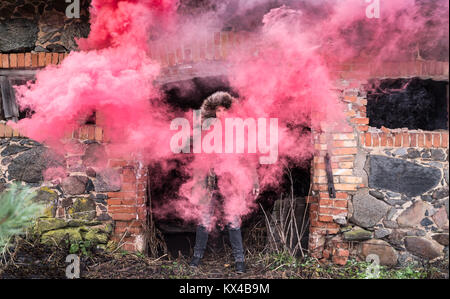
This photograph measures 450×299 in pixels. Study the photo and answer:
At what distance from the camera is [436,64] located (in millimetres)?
4062

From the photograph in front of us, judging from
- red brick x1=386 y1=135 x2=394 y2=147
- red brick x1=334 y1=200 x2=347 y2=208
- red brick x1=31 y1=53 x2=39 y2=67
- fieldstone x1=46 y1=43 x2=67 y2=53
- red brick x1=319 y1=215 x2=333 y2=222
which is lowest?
red brick x1=319 y1=215 x2=333 y2=222

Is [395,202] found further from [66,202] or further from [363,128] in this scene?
[66,202]

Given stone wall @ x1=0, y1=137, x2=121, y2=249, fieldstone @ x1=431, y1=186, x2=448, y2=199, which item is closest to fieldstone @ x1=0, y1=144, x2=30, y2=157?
stone wall @ x1=0, y1=137, x2=121, y2=249

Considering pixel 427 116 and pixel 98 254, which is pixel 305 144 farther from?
pixel 98 254

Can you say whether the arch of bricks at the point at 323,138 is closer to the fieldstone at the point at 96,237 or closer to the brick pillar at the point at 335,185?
the brick pillar at the point at 335,185

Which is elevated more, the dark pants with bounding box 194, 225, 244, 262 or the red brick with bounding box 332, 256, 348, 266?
the dark pants with bounding box 194, 225, 244, 262

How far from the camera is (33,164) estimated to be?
13.6ft

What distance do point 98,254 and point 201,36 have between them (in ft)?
8.43

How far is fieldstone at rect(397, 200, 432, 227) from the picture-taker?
3949 mm

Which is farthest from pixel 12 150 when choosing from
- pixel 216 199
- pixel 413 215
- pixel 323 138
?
pixel 413 215

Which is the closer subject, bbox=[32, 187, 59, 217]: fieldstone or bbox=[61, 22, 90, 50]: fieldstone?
bbox=[32, 187, 59, 217]: fieldstone

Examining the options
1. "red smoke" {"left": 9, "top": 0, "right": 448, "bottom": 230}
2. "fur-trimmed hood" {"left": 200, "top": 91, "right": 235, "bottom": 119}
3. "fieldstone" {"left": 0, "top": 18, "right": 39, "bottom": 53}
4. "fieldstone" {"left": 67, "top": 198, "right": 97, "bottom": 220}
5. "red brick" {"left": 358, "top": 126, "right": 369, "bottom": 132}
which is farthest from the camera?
"fur-trimmed hood" {"left": 200, "top": 91, "right": 235, "bottom": 119}

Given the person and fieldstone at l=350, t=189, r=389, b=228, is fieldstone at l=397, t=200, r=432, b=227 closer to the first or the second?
fieldstone at l=350, t=189, r=389, b=228

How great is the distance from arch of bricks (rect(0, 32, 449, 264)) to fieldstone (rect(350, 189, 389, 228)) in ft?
0.33
